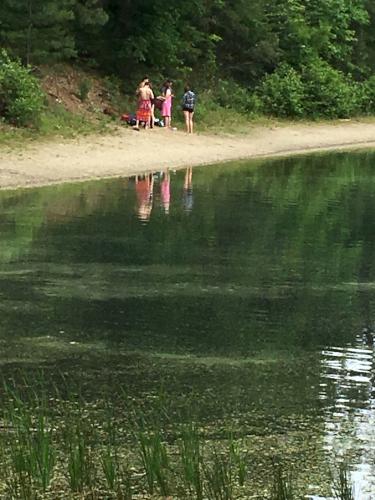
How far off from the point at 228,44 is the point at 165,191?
24.6 meters

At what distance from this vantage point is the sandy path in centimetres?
2434

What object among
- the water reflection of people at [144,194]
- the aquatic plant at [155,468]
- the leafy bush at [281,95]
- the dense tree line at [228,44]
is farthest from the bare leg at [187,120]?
the aquatic plant at [155,468]

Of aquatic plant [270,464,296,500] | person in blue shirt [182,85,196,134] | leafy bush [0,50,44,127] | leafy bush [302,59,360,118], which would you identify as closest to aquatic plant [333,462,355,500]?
aquatic plant [270,464,296,500]

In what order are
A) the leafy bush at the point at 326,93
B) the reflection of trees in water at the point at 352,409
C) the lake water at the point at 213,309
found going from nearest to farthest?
the reflection of trees in water at the point at 352,409 < the lake water at the point at 213,309 < the leafy bush at the point at 326,93

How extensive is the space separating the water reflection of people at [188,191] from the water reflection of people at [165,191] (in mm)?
299

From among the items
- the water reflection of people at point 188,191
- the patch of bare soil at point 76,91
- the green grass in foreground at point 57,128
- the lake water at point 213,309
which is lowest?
the water reflection of people at point 188,191

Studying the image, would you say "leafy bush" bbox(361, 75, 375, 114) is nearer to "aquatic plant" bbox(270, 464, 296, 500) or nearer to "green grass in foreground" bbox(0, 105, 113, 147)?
"green grass in foreground" bbox(0, 105, 113, 147)

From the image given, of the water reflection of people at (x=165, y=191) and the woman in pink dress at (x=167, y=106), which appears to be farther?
A: the woman in pink dress at (x=167, y=106)

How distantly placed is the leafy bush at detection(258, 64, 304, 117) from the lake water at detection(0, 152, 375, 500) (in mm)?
22415

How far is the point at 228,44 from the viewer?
4684 cm

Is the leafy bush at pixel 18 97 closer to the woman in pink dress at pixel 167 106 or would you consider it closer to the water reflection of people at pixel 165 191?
the water reflection of people at pixel 165 191

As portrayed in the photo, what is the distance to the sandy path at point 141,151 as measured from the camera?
24.3 meters

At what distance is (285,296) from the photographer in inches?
516

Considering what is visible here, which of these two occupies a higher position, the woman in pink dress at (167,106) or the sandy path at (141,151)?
the woman in pink dress at (167,106)
